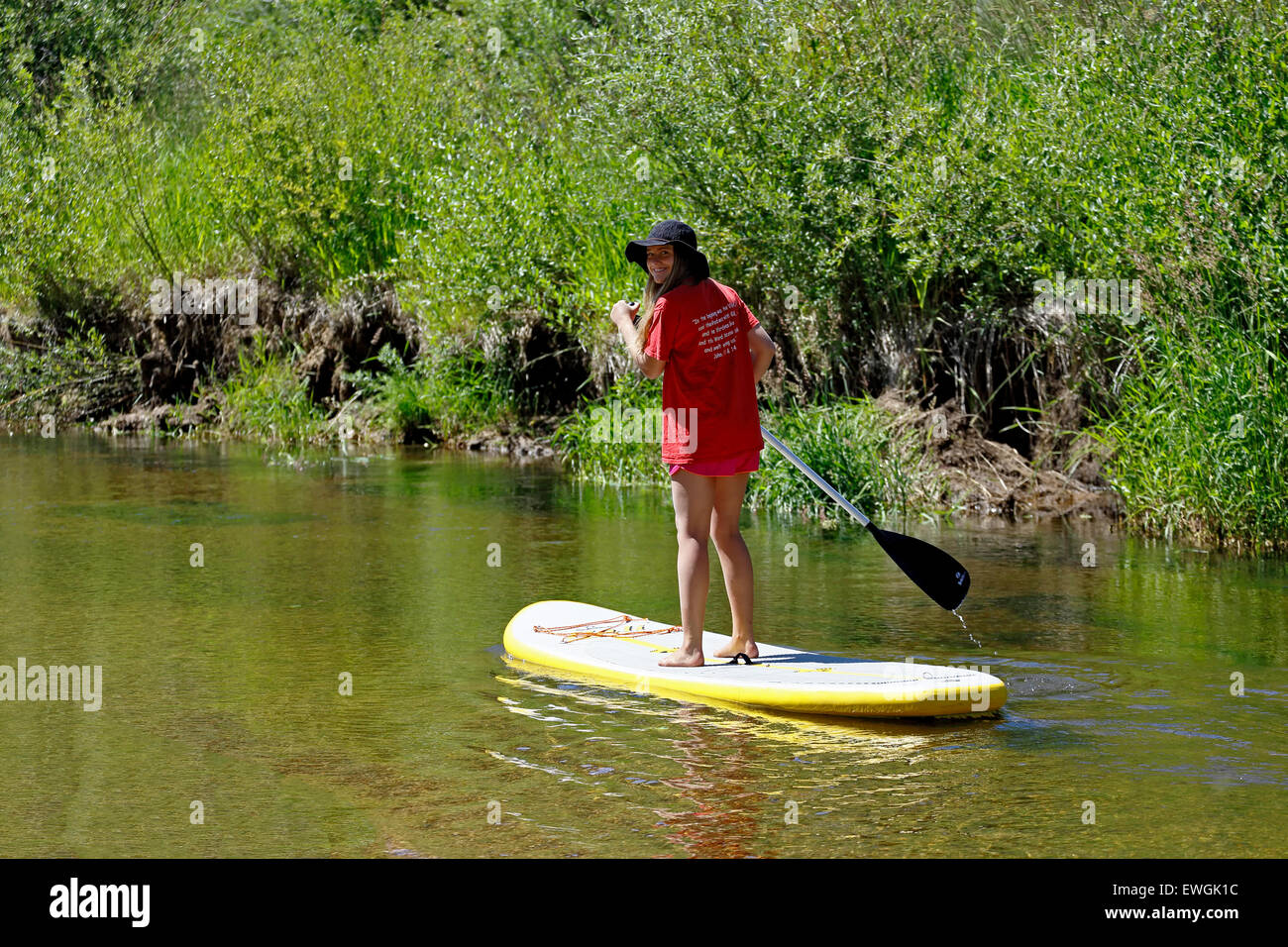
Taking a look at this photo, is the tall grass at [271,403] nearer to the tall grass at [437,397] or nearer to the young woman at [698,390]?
the tall grass at [437,397]

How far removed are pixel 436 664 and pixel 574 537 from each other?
3.93m

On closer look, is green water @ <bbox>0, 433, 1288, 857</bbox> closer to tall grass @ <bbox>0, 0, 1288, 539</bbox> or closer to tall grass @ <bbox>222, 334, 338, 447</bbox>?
tall grass @ <bbox>0, 0, 1288, 539</bbox>

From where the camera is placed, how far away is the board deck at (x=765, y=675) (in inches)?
235

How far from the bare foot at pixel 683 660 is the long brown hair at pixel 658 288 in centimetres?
129

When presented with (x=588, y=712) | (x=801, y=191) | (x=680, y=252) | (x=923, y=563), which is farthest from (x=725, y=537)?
(x=801, y=191)

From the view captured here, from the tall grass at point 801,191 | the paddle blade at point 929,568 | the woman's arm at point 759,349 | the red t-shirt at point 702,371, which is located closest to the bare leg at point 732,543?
the red t-shirt at point 702,371

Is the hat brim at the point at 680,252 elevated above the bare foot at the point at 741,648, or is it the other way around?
the hat brim at the point at 680,252

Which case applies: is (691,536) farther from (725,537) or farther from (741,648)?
(741,648)

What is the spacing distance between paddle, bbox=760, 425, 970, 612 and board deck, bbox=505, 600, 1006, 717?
489mm

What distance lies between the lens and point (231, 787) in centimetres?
518

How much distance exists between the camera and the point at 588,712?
6.22 m

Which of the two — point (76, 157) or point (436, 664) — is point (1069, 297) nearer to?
point (436, 664)

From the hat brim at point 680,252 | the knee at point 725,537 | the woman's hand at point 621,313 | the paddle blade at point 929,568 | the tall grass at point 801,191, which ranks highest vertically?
the tall grass at point 801,191
